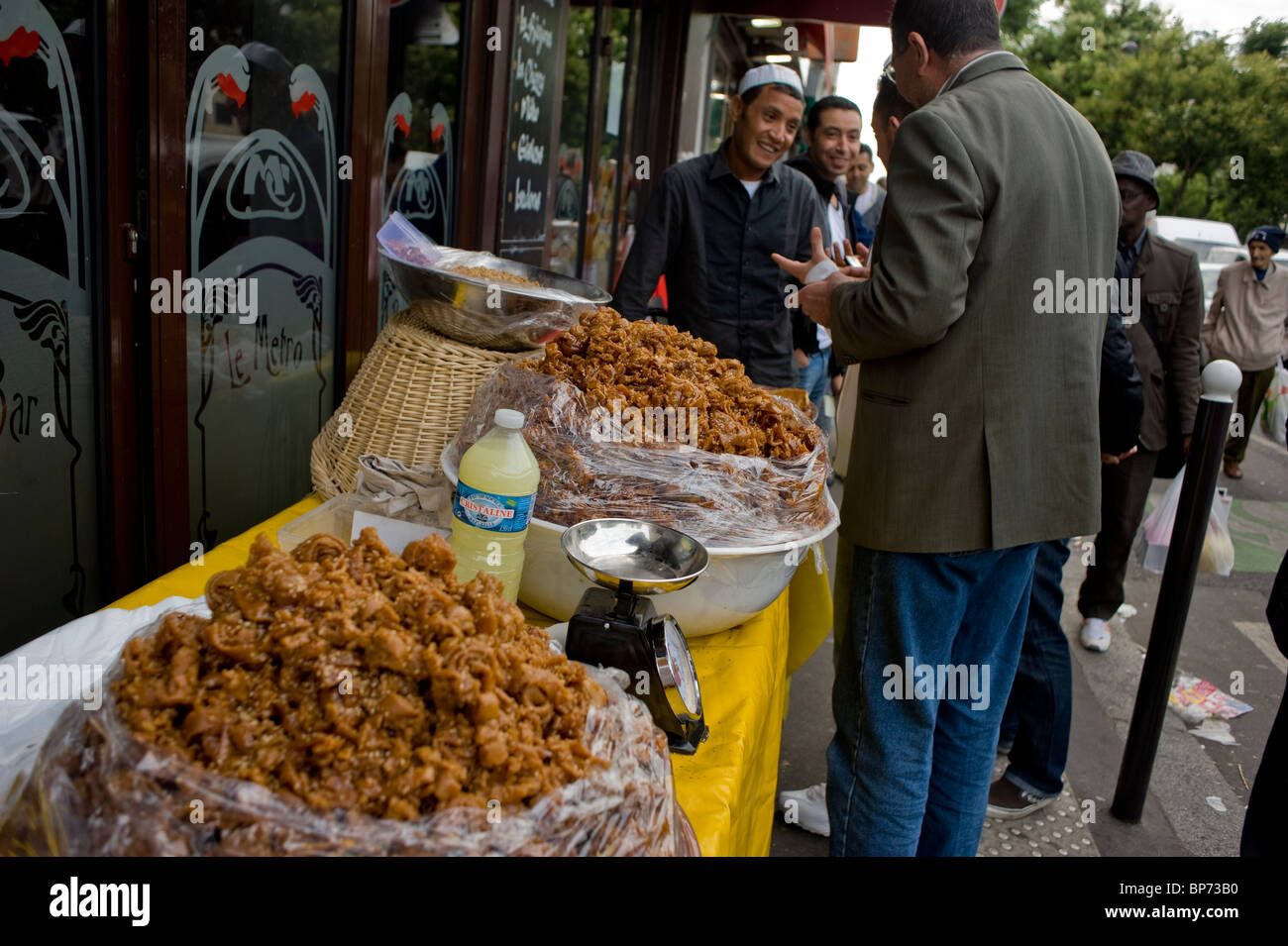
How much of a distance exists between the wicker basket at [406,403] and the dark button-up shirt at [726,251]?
5.72ft

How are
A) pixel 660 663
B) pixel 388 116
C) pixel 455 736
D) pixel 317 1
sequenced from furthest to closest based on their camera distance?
1. pixel 388 116
2. pixel 317 1
3. pixel 660 663
4. pixel 455 736

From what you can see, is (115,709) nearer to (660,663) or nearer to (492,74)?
(660,663)

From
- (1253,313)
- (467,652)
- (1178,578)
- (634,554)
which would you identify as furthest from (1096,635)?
(1253,313)

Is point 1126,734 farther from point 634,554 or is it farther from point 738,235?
point 634,554

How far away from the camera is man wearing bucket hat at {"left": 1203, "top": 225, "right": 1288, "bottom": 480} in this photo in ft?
29.5

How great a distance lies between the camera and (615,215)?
29.1ft

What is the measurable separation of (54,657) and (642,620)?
0.98m

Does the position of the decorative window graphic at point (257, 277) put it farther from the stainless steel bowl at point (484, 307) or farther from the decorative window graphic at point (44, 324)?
the stainless steel bowl at point (484, 307)

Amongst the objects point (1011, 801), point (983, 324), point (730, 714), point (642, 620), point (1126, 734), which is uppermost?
point (983, 324)

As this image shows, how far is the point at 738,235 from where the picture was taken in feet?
14.7

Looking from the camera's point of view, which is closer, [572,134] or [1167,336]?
[1167,336]
